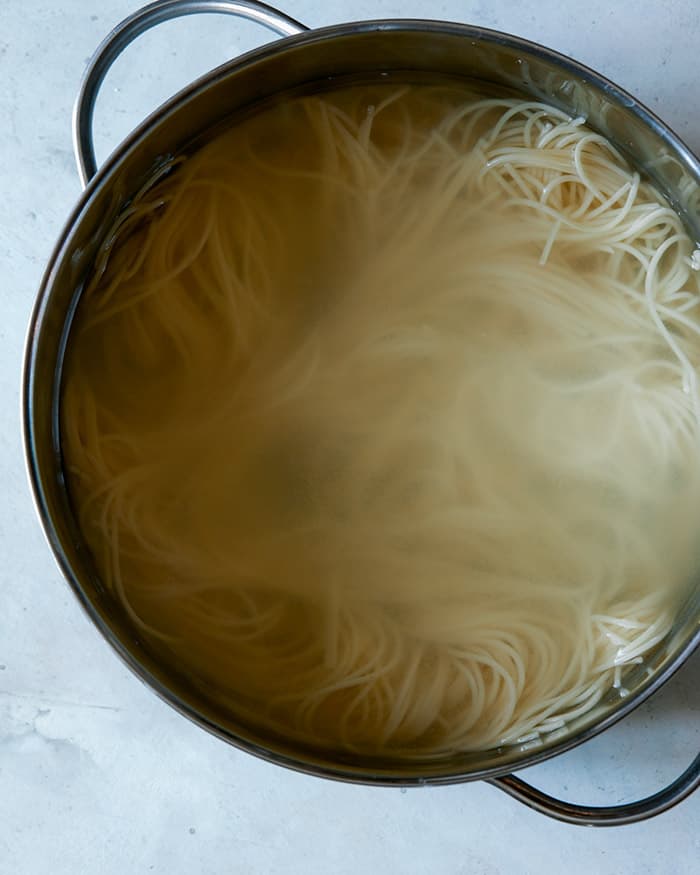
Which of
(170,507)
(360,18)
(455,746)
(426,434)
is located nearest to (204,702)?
(170,507)

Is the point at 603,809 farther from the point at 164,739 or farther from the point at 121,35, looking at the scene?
the point at 121,35

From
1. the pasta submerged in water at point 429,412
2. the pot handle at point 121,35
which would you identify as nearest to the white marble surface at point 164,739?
the pasta submerged in water at point 429,412

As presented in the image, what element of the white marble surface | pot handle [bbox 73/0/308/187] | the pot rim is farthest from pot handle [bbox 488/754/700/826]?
pot handle [bbox 73/0/308/187]

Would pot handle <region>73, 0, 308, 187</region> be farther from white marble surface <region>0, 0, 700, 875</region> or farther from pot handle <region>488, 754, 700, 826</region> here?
pot handle <region>488, 754, 700, 826</region>

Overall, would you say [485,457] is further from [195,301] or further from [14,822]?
[14,822]

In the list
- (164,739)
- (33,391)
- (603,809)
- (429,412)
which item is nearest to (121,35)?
(33,391)

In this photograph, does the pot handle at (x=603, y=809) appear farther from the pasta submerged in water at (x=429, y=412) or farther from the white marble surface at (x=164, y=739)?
the white marble surface at (x=164, y=739)
